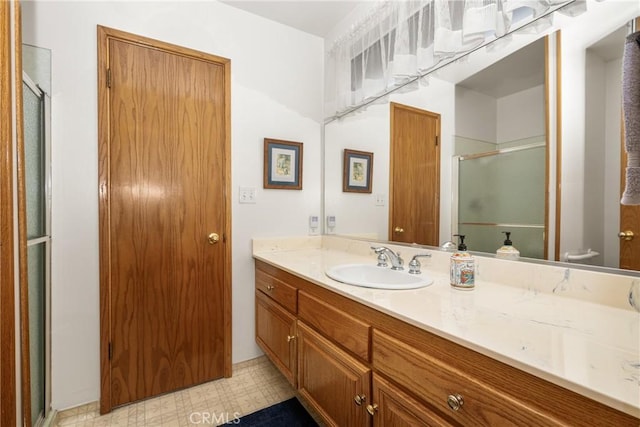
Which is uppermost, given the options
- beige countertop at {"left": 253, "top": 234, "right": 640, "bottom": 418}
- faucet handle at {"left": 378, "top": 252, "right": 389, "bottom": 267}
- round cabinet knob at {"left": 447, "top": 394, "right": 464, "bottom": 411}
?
faucet handle at {"left": 378, "top": 252, "right": 389, "bottom": 267}

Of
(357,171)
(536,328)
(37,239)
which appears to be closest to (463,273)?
(536,328)

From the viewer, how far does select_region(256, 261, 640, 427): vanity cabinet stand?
58 centimetres

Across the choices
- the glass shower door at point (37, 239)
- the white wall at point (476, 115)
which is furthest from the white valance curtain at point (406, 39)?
the glass shower door at point (37, 239)

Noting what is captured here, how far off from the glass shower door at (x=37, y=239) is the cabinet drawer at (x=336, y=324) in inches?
46.7

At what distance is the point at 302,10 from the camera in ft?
6.53

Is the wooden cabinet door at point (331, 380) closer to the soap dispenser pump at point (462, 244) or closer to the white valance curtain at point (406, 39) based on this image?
the soap dispenser pump at point (462, 244)

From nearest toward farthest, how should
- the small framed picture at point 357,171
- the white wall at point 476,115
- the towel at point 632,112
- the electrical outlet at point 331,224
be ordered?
1. the towel at point 632,112
2. the white wall at point 476,115
3. the small framed picture at point 357,171
4. the electrical outlet at point 331,224

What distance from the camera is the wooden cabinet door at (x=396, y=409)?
793 mm

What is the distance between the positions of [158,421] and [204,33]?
222 cm

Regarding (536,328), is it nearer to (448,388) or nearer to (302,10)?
(448,388)

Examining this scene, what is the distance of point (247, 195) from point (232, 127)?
0.45 m

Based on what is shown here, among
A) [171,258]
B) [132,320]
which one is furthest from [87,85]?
[132,320]

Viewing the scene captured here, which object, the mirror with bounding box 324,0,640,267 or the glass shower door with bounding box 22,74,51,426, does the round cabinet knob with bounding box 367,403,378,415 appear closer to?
the mirror with bounding box 324,0,640,267

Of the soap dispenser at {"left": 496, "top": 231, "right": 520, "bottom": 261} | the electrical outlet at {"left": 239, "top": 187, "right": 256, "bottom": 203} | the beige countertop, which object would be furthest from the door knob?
the electrical outlet at {"left": 239, "top": 187, "right": 256, "bottom": 203}
